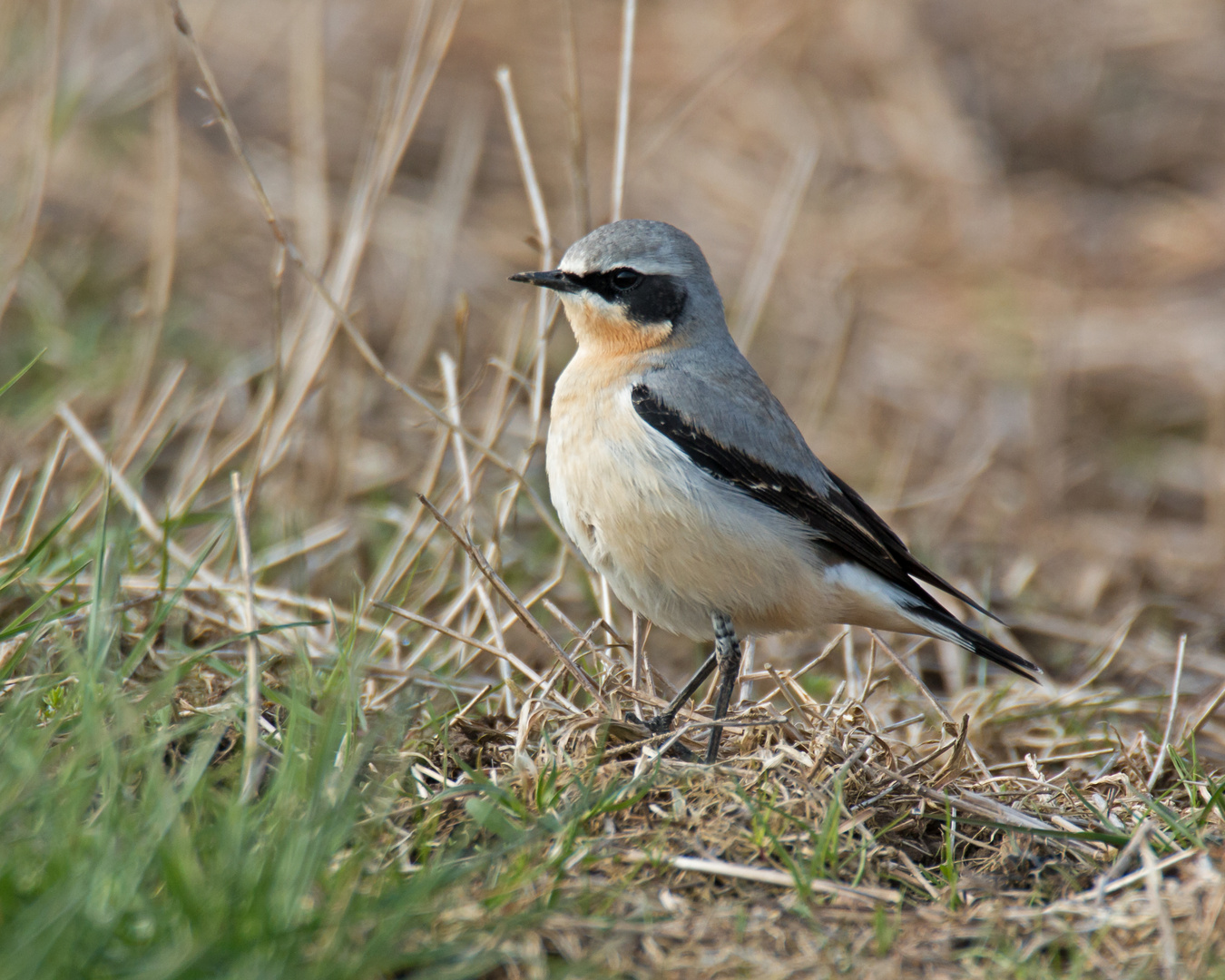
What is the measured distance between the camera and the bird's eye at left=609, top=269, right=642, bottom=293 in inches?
201

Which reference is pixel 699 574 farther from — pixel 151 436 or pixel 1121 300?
pixel 1121 300

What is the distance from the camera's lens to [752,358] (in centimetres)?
1009

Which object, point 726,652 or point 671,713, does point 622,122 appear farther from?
point 671,713

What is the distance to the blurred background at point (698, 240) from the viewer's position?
6.45 meters

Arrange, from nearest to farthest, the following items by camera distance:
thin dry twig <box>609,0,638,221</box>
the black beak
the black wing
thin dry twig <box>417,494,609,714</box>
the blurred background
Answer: thin dry twig <box>417,494,609,714</box>, the black wing, the black beak, thin dry twig <box>609,0,638,221</box>, the blurred background

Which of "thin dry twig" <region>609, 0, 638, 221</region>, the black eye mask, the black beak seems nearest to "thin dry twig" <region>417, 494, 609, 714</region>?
the black beak

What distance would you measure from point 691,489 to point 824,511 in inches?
24.5

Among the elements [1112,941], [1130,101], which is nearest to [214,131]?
[1130,101]

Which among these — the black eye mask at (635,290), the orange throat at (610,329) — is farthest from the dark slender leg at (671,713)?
the black eye mask at (635,290)

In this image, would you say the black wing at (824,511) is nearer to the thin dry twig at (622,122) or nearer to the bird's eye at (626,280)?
the bird's eye at (626,280)

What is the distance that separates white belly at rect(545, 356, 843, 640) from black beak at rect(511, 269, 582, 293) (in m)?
0.49

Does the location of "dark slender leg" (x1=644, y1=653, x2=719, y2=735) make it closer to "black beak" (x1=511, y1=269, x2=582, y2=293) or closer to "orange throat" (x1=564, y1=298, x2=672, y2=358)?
"orange throat" (x1=564, y1=298, x2=672, y2=358)

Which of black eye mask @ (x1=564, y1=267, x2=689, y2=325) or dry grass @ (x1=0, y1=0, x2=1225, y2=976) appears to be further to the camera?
black eye mask @ (x1=564, y1=267, x2=689, y2=325)

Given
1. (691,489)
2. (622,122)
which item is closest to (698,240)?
(622,122)
